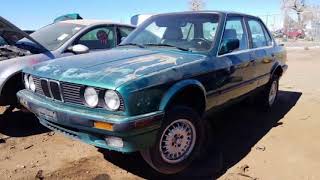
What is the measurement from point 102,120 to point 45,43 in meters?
3.12

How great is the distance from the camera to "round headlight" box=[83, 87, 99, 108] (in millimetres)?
3479

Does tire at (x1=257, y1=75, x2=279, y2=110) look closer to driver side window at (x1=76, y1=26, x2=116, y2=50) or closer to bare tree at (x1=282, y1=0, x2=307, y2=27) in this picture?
driver side window at (x1=76, y1=26, x2=116, y2=50)

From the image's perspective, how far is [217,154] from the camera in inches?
180

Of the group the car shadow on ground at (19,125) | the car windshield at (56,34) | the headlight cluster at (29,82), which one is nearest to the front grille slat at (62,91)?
the headlight cluster at (29,82)

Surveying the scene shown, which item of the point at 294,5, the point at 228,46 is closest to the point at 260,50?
the point at 228,46

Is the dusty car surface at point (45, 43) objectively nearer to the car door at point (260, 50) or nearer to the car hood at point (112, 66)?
the car hood at point (112, 66)

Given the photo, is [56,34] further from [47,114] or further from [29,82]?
[47,114]

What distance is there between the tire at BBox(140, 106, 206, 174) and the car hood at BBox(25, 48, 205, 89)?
0.50m

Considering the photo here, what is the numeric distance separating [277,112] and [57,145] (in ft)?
12.3

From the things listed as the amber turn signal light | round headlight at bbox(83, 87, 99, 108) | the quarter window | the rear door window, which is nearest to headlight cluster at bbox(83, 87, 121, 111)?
round headlight at bbox(83, 87, 99, 108)

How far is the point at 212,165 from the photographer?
4.25 meters

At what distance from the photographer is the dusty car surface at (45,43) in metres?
5.19

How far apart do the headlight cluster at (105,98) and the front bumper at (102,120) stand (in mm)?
55

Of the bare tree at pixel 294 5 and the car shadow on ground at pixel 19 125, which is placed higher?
the car shadow on ground at pixel 19 125
